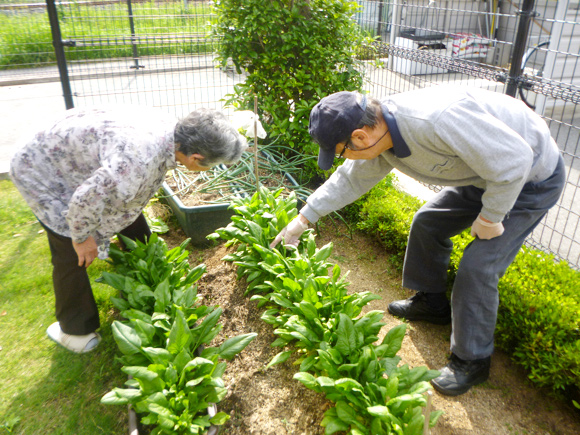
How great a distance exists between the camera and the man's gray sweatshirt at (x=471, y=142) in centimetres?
204

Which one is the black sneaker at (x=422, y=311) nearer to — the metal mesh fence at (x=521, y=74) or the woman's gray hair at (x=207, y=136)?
the metal mesh fence at (x=521, y=74)

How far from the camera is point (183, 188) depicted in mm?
4152

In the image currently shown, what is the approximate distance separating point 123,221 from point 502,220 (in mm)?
1973

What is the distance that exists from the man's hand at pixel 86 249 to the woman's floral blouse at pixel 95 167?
49 millimetres

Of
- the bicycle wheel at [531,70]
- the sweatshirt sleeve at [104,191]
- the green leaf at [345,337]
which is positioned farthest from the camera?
the bicycle wheel at [531,70]

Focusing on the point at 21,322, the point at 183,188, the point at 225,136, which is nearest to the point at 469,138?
the point at 225,136


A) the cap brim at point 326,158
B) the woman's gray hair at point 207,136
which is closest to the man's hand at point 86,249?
the woman's gray hair at point 207,136

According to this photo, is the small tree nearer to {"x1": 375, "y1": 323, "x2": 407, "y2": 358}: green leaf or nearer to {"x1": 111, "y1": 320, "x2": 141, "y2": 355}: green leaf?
{"x1": 375, "y1": 323, "x2": 407, "y2": 358}: green leaf

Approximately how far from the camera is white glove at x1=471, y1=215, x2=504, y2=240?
2230mm

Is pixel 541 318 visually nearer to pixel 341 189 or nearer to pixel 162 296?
pixel 341 189

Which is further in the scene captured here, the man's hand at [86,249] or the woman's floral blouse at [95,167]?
the man's hand at [86,249]

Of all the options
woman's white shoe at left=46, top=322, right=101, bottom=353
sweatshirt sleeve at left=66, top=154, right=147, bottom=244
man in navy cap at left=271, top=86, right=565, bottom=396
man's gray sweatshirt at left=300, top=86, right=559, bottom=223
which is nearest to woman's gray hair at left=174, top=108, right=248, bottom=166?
sweatshirt sleeve at left=66, top=154, right=147, bottom=244

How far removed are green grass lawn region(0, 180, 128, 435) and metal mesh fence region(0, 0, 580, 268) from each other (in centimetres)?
229

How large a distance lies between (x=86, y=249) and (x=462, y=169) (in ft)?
6.53
